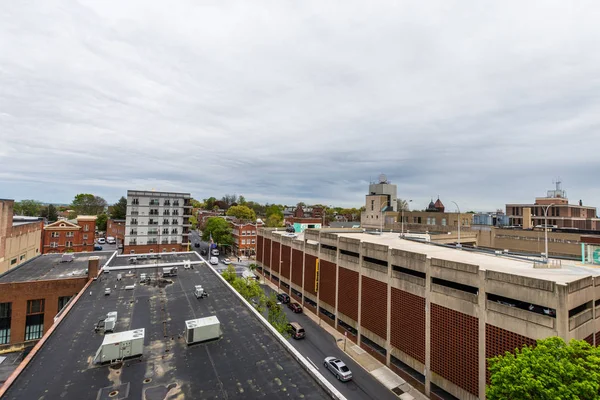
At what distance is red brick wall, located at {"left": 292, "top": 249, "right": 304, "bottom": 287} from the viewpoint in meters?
52.7

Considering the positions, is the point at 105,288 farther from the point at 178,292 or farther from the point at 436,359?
the point at 436,359

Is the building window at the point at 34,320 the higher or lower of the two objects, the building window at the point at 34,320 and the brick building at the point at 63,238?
the lower

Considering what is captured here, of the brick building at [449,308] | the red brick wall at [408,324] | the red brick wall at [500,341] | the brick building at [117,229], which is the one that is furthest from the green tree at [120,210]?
the red brick wall at [500,341]

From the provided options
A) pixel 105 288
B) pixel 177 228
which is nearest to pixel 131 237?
pixel 177 228

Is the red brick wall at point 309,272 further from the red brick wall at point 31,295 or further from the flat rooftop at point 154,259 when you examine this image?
the red brick wall at point 31,295

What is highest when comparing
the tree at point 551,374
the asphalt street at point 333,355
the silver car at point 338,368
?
the tree at point 551,374

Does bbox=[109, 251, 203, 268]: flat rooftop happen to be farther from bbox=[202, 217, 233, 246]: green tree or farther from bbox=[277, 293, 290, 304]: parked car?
bbox=[202, 217, 233, 246]: green tree

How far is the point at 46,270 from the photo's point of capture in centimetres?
4584

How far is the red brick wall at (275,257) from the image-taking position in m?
62.8

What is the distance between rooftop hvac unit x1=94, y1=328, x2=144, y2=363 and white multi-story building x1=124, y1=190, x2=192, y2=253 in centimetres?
6424

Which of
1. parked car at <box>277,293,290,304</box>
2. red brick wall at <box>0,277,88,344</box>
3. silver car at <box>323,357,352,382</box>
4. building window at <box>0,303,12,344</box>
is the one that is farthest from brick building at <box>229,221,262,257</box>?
silver car at <box>323,357,352,382</box>

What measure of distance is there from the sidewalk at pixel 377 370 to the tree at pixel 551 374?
12751 mm

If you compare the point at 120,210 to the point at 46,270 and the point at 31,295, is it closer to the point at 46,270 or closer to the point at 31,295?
the point at 46,270

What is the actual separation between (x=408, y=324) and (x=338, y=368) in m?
8.79
